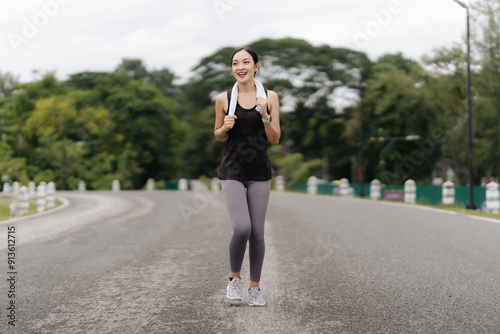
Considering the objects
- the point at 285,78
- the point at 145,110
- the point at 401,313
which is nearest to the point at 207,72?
the point at 285,78

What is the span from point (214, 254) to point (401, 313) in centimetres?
361

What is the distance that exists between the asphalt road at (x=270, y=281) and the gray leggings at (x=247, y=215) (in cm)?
40

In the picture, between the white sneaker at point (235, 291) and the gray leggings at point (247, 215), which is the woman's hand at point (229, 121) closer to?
the gray leggings at point (247, 215)

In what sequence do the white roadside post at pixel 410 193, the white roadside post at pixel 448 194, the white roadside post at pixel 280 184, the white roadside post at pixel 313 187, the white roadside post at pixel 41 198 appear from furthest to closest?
the white roadside post at pixel 280 184 < the white roadside post at pixel 313 187 < the white roadside post at pixel 410 193 < the white roadside post at pixel 448 194 < the white roadside post at pixel 41 198

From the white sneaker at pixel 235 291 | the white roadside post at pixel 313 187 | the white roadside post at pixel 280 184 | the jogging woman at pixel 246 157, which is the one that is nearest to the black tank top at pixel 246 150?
the jogging woman at pixel 246 157

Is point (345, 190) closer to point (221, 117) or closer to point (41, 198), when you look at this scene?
point (41, 198)

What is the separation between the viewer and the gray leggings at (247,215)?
13.9 feet

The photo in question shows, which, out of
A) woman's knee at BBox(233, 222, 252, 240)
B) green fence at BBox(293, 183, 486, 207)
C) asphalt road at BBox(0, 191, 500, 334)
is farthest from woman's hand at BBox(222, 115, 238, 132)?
green fence at BBox(293, 183, 486, 207)

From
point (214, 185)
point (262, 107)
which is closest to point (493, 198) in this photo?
point (262, 107)

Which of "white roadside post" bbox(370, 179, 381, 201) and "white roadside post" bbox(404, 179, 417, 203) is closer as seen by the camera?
"white roadside post" bbox(404, 179, 417, 203)

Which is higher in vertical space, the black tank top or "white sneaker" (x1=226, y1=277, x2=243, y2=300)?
the black tank top

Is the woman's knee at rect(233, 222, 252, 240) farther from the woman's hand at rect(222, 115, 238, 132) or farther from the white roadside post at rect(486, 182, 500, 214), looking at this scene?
the white roadside post at rect(486, 182, 500, 214)

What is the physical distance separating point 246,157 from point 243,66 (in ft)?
2.50

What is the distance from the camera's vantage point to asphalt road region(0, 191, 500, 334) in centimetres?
384
